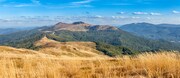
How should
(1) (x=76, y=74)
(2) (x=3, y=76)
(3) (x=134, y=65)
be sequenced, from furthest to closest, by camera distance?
(3) (x=134, y=65) < (1) (x=76, y=74) < (2) (x=3, y=76)

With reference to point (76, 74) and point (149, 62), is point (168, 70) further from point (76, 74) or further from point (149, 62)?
point (76, 74)

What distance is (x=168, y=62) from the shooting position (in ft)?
28.4

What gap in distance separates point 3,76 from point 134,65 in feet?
15.7

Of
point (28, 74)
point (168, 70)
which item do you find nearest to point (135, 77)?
point (168, 70)

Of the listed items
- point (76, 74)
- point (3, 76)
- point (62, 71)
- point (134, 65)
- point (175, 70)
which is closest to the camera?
point (3, 76)

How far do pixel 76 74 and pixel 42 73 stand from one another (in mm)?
1041

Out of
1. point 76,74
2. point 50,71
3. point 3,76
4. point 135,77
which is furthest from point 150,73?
point 3,76

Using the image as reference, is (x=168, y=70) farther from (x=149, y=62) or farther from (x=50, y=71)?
(x=50, y=71)

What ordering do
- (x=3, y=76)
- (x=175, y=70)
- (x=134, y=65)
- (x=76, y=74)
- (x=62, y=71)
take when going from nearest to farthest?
(x=3, y=76), (x=175, y=70), (x=76, y=74), (x=62, y=71), (x=134, y=65)

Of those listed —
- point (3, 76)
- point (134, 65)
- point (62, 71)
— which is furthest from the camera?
point (134, 65)

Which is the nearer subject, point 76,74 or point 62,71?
point 76,74

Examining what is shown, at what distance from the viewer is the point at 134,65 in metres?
10.1

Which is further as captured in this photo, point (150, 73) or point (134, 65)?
point (134, 65)

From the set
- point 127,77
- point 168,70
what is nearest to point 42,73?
point 127,77
